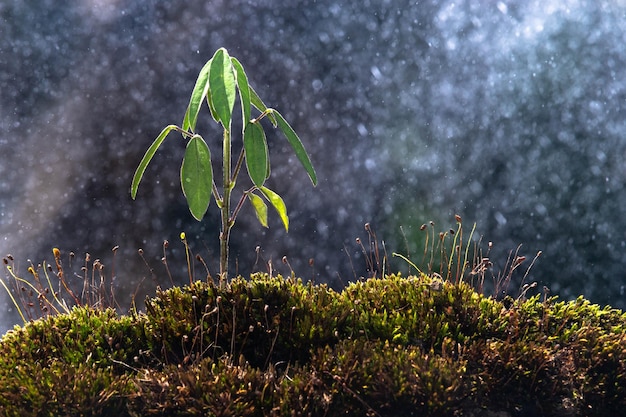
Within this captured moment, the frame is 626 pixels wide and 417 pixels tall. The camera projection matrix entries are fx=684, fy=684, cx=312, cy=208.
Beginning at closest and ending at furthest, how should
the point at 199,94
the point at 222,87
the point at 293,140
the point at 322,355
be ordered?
1. the point at 322,355
2. the point at 222,87
3. the point at 199,94
4. the point at 293,140

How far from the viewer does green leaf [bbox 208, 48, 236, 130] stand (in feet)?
6.28

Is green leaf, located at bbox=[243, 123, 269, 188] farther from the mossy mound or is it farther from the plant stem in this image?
the mossy mound

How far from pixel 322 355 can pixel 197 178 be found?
0.65 metres

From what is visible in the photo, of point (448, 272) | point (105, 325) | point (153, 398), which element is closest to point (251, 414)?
point (153, 398)

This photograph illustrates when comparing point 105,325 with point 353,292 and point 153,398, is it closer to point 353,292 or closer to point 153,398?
point 153,398

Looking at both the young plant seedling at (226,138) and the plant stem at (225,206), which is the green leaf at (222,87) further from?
the plant stem at (225,206)

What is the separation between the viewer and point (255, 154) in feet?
6.76

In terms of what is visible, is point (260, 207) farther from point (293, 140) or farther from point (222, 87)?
point (222, 87)

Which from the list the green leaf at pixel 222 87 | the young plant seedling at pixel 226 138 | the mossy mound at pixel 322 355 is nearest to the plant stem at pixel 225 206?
the young plant seedling at pixel 226 138

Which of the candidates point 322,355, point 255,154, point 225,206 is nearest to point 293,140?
point 255,154

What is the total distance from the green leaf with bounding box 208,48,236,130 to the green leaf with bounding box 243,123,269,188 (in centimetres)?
10

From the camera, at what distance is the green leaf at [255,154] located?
6.67 feet

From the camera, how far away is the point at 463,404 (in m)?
1.78

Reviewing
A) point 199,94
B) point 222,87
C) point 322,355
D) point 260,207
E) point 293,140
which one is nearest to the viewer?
point 322,355
